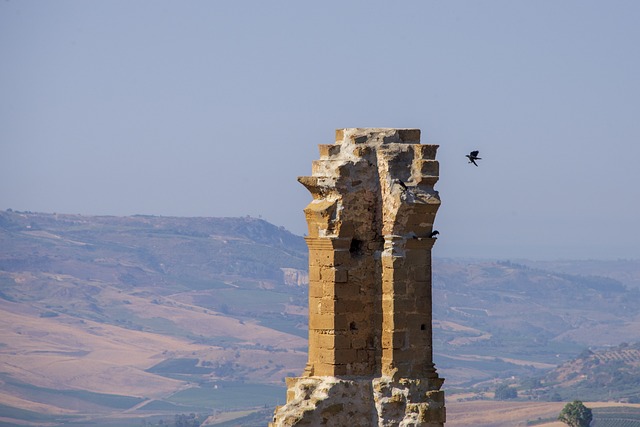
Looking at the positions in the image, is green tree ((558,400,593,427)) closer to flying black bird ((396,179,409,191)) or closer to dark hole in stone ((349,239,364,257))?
dark hole in stone ((349,239,364,257))

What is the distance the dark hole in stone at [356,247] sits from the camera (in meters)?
20.5

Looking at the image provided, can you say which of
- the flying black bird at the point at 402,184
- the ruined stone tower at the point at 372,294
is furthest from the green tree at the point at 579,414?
the flying black bird at the point at 402,184

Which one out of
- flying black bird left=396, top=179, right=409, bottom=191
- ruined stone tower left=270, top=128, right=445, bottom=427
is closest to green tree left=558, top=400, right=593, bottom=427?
ruined stone tower left=270, top=128, right=445, bottom=427

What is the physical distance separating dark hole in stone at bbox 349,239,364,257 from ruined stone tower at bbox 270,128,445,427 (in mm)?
19

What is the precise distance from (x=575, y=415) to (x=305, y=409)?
480 feet

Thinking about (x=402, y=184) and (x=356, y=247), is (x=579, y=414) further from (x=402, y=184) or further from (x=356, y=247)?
(x=402, y=184)

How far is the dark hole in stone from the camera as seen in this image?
20453 millimetres

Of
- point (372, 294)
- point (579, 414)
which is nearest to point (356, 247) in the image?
point (372, 294)

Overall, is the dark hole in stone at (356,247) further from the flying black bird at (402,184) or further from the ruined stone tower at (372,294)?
the flying black bird at (402,184)

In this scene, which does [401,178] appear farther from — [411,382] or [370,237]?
[411,382]

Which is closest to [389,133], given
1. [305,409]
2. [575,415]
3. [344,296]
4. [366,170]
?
[366,170]

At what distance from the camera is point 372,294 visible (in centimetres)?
2036

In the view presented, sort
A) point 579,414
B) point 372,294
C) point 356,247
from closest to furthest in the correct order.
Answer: point 372,294, point 356,247, point 579,414

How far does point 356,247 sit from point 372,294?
594 mm
